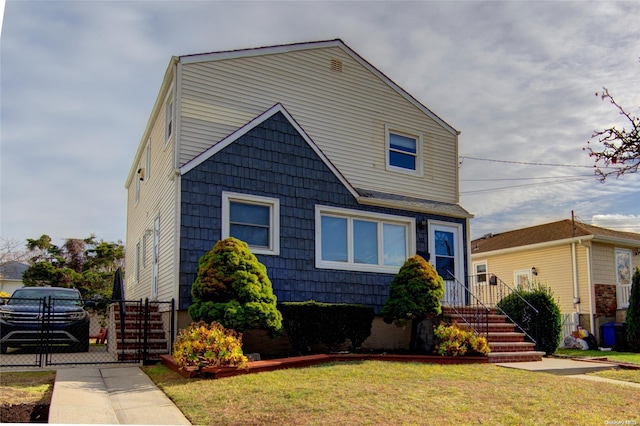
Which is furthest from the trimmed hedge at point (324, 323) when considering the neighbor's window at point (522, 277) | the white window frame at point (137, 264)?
the neighbor's window at point (522, 277)

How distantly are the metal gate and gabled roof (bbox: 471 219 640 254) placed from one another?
1565cm

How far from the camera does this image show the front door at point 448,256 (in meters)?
14.9

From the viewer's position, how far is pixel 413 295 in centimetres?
1248

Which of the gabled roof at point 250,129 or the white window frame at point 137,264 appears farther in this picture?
the white window frame at point 137,264

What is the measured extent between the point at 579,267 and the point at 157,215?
15.5m

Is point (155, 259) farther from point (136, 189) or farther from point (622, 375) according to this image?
point (622, 375)

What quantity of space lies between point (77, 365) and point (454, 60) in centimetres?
902

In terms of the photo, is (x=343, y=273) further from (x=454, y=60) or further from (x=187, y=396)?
(x=187, y=396)

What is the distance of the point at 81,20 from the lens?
8.12 meters

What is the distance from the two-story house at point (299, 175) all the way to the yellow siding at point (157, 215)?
0.18 ft

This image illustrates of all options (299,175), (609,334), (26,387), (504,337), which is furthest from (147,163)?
(609,334)

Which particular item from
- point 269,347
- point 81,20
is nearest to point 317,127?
point 269,347

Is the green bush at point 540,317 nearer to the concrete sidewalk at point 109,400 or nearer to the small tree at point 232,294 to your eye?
the small tree at point 232,294

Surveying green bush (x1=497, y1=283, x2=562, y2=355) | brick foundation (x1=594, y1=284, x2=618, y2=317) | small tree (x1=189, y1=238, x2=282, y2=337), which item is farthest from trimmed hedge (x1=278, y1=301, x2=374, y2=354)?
brick foundation (x1=594, y1=284, x2=618, y2=317)
